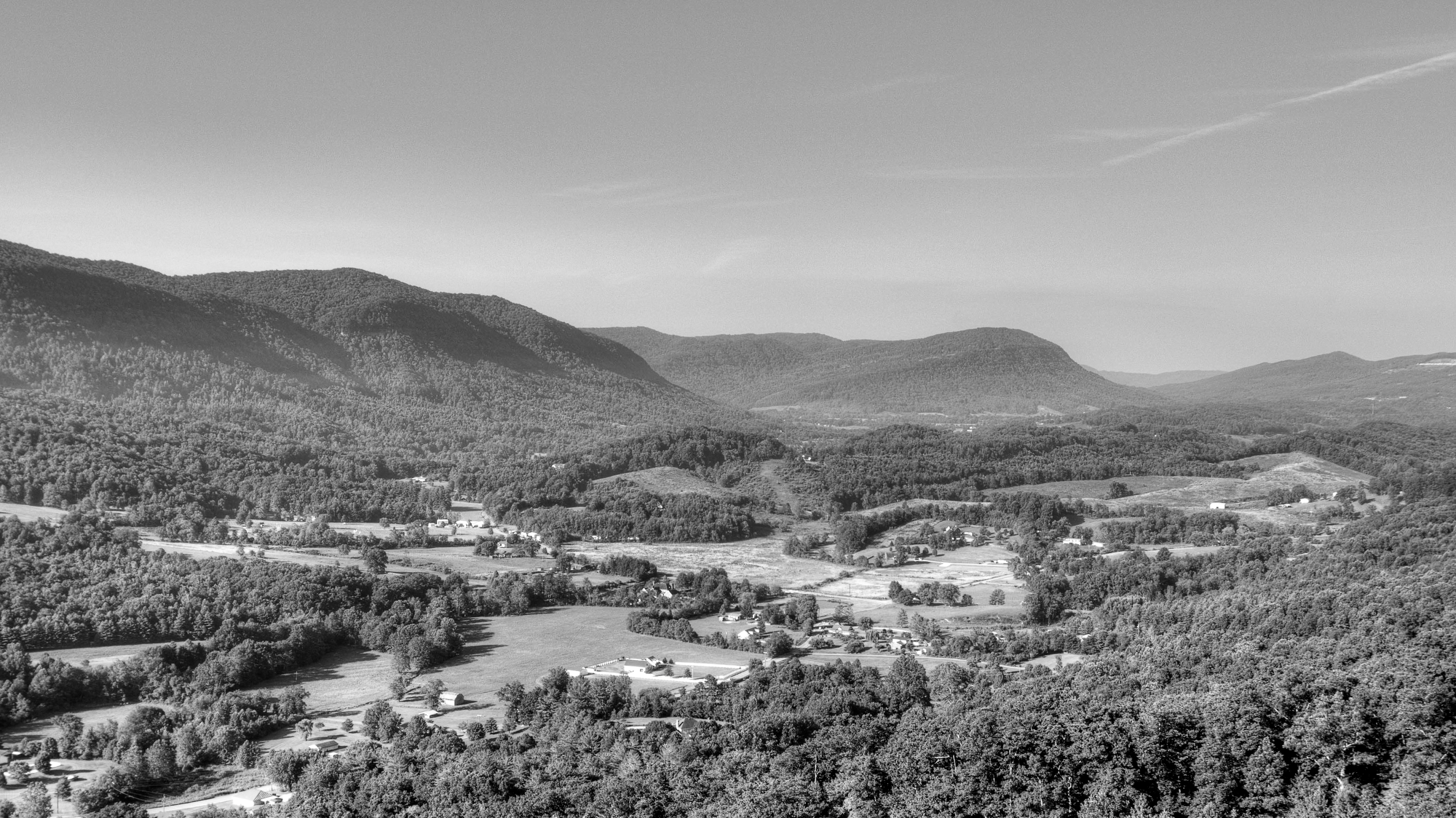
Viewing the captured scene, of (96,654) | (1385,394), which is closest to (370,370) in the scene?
(96,654)

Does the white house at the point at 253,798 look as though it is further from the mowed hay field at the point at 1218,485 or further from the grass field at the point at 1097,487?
the grass field at the point at 1097,487

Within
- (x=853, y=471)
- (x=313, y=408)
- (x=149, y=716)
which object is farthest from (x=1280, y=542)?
(x=313, y=408)

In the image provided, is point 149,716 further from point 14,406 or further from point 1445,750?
point 14,406

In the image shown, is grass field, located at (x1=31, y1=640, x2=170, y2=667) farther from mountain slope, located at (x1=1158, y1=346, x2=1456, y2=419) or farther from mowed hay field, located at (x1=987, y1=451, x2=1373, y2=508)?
mountain slope, located at (x1=1158, y1=346, x2=1456, y2=419)

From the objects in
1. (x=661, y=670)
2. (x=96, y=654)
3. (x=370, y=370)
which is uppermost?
(x=370, y=370)

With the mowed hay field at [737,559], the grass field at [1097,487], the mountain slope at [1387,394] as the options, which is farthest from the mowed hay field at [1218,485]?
the mountain slope at [1387,394]

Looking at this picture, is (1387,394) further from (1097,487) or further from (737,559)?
(737,559)
